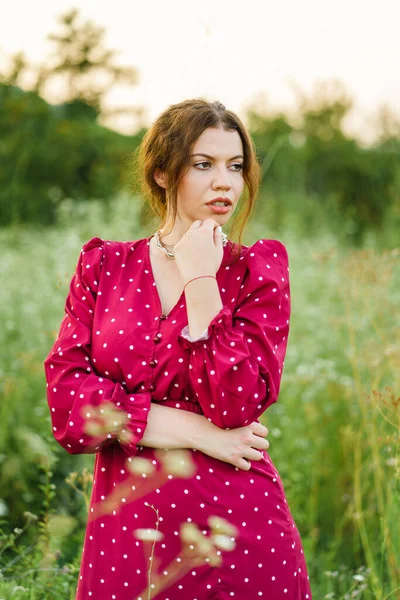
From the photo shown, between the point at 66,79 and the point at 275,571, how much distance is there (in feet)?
A: 55.2

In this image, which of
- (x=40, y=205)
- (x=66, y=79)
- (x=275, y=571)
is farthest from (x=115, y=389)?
(x=66, y=79)

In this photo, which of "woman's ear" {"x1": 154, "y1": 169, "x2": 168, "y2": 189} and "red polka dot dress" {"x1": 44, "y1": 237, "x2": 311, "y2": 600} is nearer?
"red polka dot dress" {"x1": 44, "y1": 237, "x2": 311, "y2": 600}

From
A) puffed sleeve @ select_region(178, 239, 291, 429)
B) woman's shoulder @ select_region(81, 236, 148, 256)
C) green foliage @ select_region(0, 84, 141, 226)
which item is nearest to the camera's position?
puffed sleeve @ select_region(178, 239, 291, 429)

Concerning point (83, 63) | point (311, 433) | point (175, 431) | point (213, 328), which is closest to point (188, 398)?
point (175, 431)

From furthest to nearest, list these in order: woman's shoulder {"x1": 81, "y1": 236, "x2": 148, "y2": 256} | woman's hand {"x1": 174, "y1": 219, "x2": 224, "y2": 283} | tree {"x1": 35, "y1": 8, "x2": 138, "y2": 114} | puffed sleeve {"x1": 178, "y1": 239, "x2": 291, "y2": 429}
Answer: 1. tree {"x1": 35, "y1": 8, "x2": 138, "y2": 114}
2. woman's shoulder {"x1": 81, "y1": 236, "x2": 148, "y2": 256}
3. woman's hand {"x1": 174, "y1": 219, "x2": 224, "y2": 283}
4. puffed sleeve {"x1": 178, "y1": 239, "x2": 291, "y2": 429}

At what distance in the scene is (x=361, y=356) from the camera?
436 cm

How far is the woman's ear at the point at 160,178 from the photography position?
2.08 meters

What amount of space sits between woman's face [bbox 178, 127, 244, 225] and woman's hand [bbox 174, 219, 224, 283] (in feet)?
0.28

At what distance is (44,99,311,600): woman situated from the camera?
5.84 ft

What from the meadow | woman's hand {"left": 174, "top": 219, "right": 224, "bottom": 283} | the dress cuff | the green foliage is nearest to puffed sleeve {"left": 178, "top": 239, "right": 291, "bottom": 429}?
the dress cuff

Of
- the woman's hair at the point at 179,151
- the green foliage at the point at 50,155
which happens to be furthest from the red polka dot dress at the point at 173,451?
the green foliage at the point at 50,155

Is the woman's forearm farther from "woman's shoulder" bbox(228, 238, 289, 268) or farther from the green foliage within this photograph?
the green foliage

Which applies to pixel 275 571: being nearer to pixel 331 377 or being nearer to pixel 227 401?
pixel 227 401

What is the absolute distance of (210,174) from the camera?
1.95 meters
